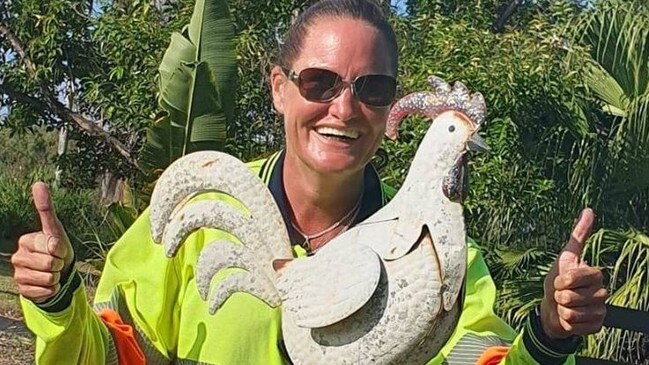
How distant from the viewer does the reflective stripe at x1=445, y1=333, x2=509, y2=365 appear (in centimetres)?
197

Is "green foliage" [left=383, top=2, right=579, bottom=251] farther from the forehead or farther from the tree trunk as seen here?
the tree trunk

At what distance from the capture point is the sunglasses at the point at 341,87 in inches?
68.3

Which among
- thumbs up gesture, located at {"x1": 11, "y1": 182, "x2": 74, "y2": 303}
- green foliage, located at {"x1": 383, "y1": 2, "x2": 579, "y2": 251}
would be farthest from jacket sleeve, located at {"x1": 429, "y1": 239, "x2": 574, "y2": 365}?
green foliage, located at {"x1": 383, "y1": 2, "x2": 579, "y2": 251}

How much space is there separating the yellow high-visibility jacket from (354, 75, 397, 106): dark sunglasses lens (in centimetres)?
32

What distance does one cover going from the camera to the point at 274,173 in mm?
2123

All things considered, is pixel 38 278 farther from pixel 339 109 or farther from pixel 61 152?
pixel 61 152

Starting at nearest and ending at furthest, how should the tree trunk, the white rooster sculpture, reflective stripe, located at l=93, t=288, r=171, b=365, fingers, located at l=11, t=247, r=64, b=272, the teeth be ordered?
the white rooster sculpture → fingers, located at l=11, t=247, r=64, b=272 → the teeth → reflective stripe, located at l=93, t=288, r=171, b=365 → the tree trunk

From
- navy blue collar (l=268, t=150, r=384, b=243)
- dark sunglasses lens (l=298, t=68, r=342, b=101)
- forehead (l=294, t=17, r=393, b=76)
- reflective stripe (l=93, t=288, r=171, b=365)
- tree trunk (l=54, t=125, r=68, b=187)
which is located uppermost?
forehead (l=294, t=17, r=393, b=76)

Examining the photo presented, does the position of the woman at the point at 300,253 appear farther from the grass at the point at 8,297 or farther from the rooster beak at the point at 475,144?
the grass at the point at 8,297

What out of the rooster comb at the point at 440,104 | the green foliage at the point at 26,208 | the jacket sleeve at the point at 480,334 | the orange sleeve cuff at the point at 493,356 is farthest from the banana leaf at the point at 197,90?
the green foliage at the point at 26,208

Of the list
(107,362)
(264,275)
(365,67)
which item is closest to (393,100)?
(365,67)

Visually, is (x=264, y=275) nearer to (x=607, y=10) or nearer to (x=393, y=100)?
(x=393, y=100)

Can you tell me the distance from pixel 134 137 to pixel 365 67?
567cm

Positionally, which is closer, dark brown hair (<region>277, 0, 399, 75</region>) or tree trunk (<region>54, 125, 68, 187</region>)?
dark brown hair (<region>277, 0, 399, 75</region>)
